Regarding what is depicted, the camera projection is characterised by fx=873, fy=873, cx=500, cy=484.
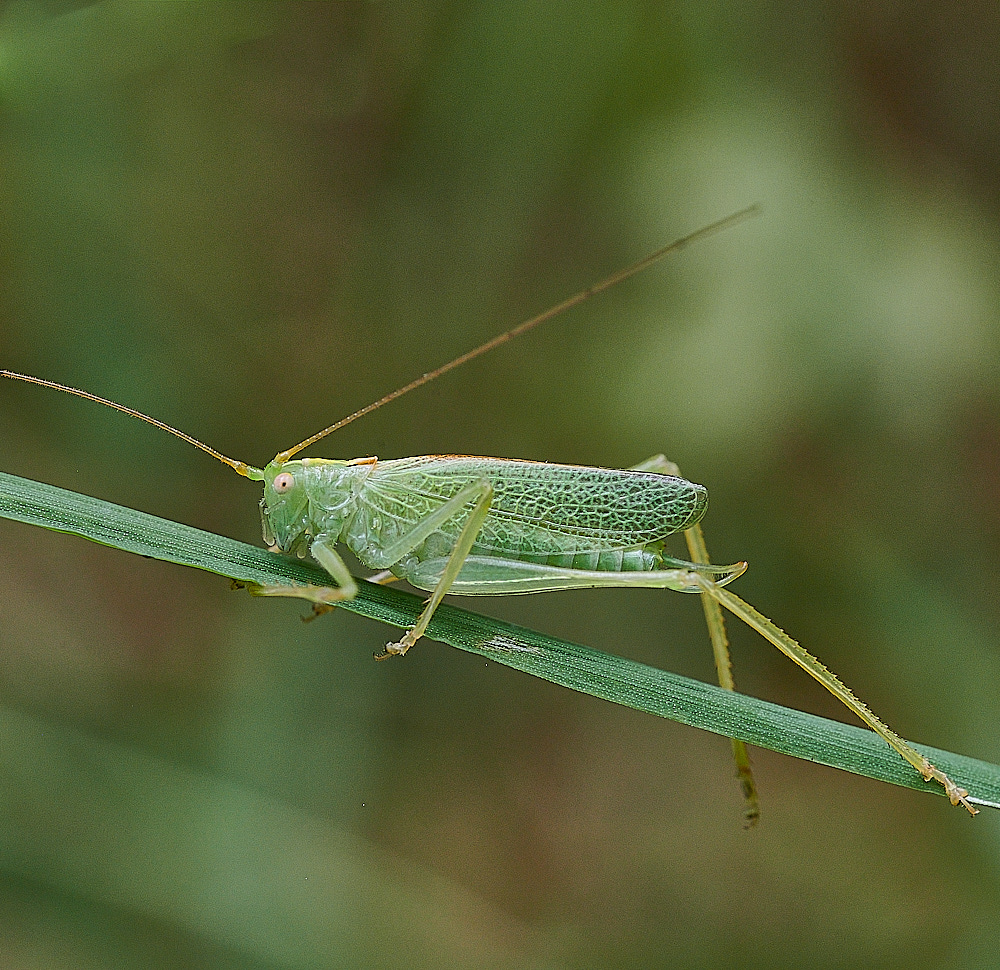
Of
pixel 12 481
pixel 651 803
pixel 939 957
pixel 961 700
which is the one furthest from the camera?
pixel 651 803

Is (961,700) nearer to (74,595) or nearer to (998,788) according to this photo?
(998,788)

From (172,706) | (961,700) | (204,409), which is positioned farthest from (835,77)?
(172,706)

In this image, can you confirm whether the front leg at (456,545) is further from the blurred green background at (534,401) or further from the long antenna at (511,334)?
the blurred green background at (534,401)

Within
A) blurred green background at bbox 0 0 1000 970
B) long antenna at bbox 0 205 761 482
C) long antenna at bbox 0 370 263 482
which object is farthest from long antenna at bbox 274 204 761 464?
blurred green background at bbox 0 0 1000 970

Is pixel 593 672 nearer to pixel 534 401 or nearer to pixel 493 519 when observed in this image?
pixel 493 519

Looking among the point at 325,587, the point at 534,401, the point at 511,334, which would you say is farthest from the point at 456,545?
the point at 534,401

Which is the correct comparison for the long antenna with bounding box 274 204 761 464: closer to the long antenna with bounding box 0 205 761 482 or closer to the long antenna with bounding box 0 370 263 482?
the long antenna with bounding box 0 205 761 482
